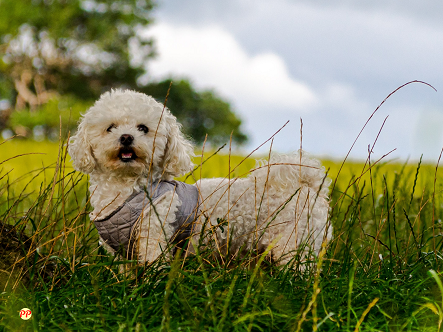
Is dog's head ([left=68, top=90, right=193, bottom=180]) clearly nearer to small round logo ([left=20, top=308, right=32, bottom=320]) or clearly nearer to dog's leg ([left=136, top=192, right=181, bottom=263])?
dog's leg ([left=136, top=192, right=181, bottom=263])

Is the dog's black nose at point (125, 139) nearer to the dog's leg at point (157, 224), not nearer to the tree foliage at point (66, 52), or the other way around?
the dog's leg at point (157, 224)

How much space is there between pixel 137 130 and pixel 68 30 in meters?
30.8

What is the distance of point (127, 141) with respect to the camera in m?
3.10

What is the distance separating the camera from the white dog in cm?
315

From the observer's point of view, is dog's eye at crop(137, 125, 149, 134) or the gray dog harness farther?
dog's eye at crop(137, 125, 149, 134)

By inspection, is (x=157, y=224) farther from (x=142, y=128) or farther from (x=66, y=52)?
(x=66, y=52)

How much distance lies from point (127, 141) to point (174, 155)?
1.28ft

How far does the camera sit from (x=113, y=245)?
3279 millimetres

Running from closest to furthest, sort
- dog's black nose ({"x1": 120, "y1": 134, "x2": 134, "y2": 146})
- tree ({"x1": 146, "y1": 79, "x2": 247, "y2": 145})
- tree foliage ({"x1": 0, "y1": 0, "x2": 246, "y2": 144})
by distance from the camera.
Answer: dog's black nose ({"x1": 120, "y1": 134, "x2": 134, "y2": 146}) < tree foliage ({"x1": 0, "y1": 0, "x2": 246, "y2": 144}) < tree ({"x1": 146, "y1": 79, "x2": 247, "y2": 145})

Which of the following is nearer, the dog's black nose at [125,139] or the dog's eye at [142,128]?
the dog's black nose at [125,139]

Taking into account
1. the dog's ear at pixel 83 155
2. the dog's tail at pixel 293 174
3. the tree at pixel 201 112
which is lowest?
the dog's ear at pixel 83 155

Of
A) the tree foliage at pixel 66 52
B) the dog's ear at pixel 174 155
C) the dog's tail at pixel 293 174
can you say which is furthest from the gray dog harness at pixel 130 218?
the tree foliage at pixel 66 52

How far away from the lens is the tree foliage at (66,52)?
1128 inches

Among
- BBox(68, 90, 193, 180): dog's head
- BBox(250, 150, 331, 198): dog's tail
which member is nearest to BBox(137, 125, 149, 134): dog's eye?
BBox(68, 90, 193, 180): dog's head
